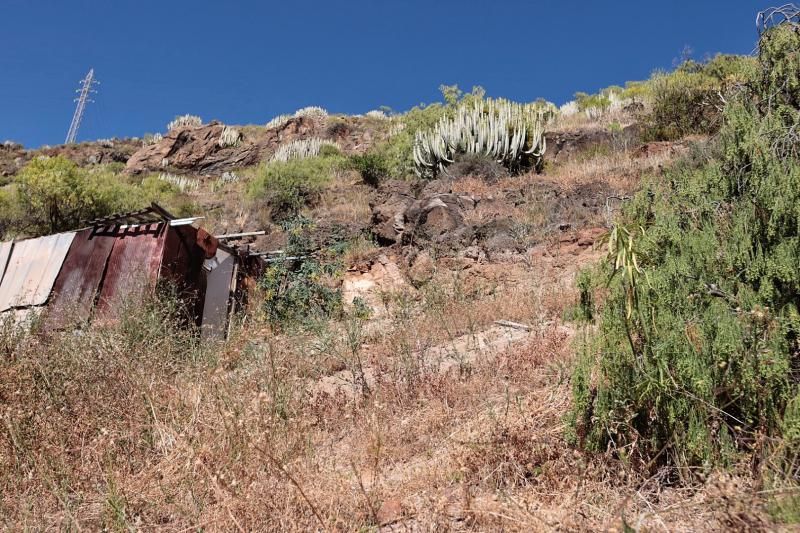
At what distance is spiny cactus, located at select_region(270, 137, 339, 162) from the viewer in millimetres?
22719

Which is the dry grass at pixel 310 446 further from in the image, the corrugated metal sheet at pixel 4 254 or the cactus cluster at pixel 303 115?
the cactus cluster at pixel 303 115

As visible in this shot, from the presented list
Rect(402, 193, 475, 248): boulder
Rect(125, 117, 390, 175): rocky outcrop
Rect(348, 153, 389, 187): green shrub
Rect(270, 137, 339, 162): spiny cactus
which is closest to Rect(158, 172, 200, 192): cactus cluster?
Rect(125, 117, 390, 175): rocky outcrop

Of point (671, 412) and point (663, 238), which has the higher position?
point (663, 238)

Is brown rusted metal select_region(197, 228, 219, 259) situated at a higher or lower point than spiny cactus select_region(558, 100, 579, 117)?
lower

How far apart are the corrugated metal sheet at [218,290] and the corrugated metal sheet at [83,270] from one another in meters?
1.70

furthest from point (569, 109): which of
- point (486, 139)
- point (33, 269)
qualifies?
point (33, 269)

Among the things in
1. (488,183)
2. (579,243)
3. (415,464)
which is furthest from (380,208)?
(415,464)

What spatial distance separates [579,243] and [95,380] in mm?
6888

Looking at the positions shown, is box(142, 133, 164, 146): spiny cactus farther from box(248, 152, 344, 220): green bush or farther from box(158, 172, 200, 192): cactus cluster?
box(248, 152, 344, 220): green bush

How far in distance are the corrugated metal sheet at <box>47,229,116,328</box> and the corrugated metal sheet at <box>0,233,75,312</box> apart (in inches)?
4.7

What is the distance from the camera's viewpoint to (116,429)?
300 centimetres

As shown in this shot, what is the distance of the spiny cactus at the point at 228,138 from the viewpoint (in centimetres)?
2703

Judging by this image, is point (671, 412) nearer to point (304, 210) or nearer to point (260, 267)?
point (260, 267)

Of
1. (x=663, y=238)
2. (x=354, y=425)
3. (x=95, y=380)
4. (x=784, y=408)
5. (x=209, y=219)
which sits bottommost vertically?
(x=354, y=425)
